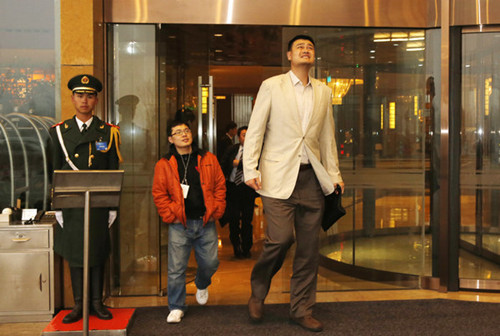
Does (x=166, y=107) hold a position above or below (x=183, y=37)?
below

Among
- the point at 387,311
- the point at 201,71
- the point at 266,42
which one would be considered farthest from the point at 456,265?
the point at 266,42

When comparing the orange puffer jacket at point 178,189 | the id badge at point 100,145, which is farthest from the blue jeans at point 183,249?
the id badge at point 100,145

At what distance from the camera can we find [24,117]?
15.0ft

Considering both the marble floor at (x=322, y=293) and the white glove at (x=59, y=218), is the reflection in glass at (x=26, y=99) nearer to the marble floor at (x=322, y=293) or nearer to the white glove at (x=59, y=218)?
the white glove at (x=59, y=218)

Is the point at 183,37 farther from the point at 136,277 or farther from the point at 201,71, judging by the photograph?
the point at 136,277

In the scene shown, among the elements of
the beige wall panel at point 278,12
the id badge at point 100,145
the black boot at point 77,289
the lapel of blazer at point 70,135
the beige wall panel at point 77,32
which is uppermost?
the beige wall panel at point 278,12

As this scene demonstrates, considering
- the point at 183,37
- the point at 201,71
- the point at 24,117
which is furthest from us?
the point at 201,71

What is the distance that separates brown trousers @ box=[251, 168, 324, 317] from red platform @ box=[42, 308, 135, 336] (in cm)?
92

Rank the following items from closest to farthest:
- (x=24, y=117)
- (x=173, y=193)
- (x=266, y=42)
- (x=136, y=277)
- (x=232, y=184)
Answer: (x=173, y=193) → (x=24, y=117) → (x=136, y=277) → (x=232, y=184) → (x=266, y=42)

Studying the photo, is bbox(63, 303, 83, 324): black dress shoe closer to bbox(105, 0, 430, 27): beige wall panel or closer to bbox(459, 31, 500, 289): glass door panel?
bbox(105, 0, 430, 27): beige wall panel

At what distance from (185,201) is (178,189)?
0.40ft

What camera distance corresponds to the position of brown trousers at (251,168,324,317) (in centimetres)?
386

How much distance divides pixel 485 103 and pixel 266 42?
2.80m

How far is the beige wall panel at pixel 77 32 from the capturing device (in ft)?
14.6
